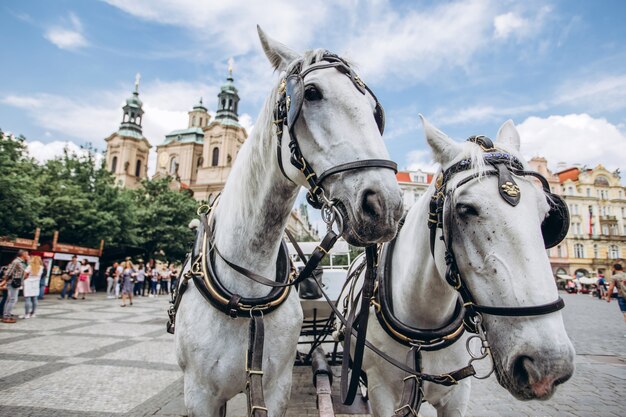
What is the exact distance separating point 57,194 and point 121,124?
43.0 m

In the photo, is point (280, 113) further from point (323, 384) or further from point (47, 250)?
point (47, 250)

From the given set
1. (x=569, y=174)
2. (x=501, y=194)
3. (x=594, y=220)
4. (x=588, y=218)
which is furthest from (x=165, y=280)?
(x=569, y=174)

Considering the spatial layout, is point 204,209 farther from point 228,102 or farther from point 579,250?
point 579,250

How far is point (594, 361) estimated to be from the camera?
6.98 m

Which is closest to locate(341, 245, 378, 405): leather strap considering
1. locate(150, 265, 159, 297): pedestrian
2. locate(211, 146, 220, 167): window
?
locate(150, 265, 159, 297): pedestrian

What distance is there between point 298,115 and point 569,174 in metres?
70.9

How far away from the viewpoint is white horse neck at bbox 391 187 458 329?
77.3 inches

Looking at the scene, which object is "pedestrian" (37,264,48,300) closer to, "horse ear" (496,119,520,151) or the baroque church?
"horse ear" (496,119,520,151)

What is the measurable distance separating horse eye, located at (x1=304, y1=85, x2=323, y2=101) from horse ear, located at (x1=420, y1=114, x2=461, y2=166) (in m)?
0.72

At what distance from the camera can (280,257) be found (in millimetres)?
2098

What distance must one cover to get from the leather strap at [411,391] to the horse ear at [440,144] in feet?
3.45

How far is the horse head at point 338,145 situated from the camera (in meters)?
1.25

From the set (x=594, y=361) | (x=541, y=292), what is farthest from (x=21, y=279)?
(x=594, y=361)

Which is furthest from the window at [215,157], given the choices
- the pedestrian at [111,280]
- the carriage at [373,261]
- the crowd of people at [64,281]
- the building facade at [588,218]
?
the carriage at [373,261]
